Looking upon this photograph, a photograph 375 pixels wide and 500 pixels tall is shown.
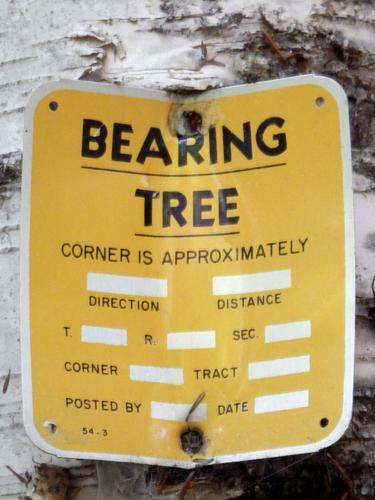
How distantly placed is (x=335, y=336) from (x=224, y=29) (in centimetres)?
36

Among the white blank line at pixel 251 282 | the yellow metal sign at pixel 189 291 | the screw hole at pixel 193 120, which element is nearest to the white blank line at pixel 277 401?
the yellow metal sign at pixel 189 291

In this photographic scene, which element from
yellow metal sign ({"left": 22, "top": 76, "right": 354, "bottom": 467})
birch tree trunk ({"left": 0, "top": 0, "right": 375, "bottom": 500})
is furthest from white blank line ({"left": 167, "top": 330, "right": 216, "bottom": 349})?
birch tree trunk ({"left": 0, "top": 0, "right": 375, "bottom": 500})

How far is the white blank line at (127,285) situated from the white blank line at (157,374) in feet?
0.26

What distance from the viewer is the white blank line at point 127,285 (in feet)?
2.75

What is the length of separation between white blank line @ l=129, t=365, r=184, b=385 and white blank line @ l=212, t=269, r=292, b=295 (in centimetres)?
10

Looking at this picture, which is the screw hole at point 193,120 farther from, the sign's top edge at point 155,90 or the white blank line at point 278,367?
the white blank line at point 278,367

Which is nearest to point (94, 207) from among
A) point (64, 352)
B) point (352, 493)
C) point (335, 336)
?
point (64, 352)

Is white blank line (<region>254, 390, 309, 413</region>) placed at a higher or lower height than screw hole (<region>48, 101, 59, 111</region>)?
lower

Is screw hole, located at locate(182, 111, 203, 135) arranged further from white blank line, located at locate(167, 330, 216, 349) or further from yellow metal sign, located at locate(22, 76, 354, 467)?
white blank line, located at locate(167, 330, 216, 349)

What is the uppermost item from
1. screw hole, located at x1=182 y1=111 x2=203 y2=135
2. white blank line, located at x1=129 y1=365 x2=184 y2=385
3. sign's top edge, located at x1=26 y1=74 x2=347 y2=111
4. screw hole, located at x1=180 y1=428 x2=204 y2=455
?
sign's top edge, located at x1=26 y1=74 x2=347 y2=111

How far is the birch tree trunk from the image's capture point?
2.81ft

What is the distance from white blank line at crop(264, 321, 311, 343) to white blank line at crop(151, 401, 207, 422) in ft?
0.35

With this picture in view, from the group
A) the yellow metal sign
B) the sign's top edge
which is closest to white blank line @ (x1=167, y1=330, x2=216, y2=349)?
the yellow metal sign

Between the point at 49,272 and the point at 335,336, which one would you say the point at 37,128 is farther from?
the point at 335,336
